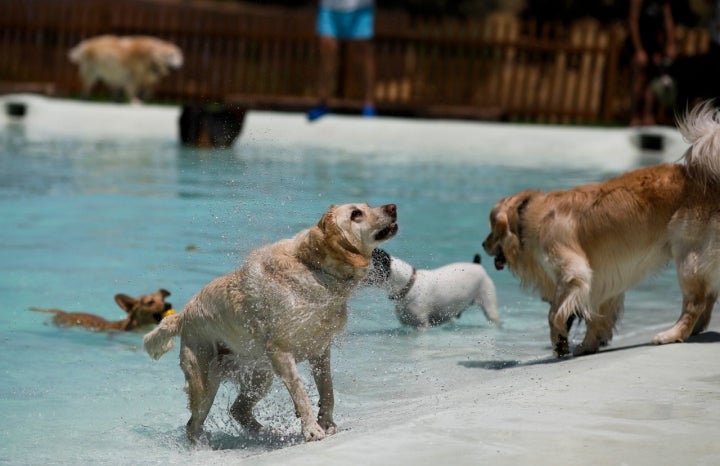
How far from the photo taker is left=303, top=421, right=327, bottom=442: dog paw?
5.00 meters

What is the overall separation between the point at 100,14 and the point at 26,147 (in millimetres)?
9033

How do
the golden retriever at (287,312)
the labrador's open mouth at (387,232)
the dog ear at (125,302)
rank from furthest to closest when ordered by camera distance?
the dog ear at (125,302) → the labrador's open mouth at (387,232) → the golden retriever at (287,312)

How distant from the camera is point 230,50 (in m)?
23.0

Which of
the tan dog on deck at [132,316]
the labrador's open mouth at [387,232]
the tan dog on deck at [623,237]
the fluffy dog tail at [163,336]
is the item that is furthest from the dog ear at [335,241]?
the tan dog on deck at [132,316]

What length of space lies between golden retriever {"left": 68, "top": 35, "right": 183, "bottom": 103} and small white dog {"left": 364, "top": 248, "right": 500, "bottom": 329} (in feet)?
48.6

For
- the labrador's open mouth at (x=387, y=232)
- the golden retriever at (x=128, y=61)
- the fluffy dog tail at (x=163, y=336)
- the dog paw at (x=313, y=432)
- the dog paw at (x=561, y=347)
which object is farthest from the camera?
the golden retriever at (x=128, y=61)

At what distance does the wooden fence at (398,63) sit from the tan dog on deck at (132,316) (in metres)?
12.2

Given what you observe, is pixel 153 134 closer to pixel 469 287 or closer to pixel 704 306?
pixel 469 287

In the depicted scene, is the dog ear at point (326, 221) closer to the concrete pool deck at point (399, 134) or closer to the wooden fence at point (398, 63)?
the concrete pool deck at point (399, 134)

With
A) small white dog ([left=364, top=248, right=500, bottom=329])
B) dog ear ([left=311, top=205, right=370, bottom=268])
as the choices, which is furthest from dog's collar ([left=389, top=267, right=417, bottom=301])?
dog ear ([left=311, top=205, right=370, bottom=268])

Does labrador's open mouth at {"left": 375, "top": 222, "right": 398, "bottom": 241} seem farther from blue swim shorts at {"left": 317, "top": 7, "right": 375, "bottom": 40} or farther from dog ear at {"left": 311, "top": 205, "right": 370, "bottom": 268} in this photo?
blue swim shorts at {"left": 317, "top": 7, "right": 375, "bottom": 40}

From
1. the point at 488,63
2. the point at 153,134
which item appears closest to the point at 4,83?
the point at 153,134

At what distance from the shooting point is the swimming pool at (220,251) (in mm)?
5812

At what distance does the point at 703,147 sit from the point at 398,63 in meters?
15.7
